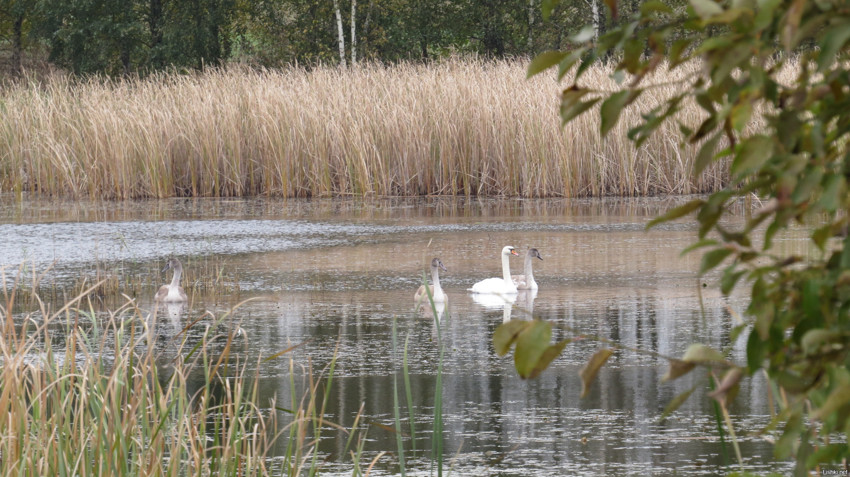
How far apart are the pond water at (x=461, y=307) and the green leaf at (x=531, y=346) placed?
1.18 feet

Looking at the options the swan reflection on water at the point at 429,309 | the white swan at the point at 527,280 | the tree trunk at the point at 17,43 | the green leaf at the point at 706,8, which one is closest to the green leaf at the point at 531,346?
the green leaf at the point at 706,8

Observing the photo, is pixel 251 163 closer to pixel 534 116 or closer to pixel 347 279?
pixel 534 116

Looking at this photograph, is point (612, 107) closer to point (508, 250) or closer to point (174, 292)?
point (174, 292)

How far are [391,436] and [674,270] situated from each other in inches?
195

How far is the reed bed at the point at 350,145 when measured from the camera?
15.1 meters

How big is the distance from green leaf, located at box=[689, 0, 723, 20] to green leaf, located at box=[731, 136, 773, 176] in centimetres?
13

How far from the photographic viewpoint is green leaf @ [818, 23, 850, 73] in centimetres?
105

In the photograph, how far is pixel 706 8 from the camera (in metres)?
1.12

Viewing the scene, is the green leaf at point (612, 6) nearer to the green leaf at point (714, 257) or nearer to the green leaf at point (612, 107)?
the green leaf at point (612, 107)

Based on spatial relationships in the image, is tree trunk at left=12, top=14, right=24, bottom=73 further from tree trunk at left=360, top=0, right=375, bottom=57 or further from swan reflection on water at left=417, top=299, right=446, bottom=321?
swan reflection on water at left=417, top=299, right=446, bottom=321

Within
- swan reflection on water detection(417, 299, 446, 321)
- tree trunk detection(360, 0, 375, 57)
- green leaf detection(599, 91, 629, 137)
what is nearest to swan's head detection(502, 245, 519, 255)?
swan reflection on water detection(417, 299, 446, 321)

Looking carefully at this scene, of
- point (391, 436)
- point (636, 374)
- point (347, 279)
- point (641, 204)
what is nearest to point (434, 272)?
point (347, 279)

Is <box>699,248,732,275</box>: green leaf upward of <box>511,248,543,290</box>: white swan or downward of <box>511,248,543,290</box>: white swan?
upward

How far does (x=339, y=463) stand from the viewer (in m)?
4.36
